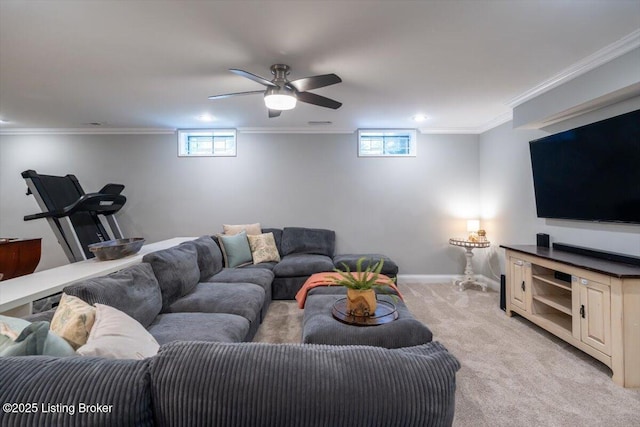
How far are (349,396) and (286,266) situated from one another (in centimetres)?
318

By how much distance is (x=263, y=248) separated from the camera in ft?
13.5

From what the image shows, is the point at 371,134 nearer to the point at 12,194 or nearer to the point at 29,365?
the point at 29,365

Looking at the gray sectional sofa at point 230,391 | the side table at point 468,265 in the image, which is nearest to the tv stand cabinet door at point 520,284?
the side table at point 468,265

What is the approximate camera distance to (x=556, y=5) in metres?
1.74

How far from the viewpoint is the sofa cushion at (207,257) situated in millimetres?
3062

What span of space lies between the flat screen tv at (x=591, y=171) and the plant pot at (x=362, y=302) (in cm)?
231

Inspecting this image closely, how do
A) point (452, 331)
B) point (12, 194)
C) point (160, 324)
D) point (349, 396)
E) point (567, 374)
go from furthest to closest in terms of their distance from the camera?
1. point (12, 194)
2. point (452, 331)
3. point (567, 374)
4. point (160, 324)
5. point (349, 396)

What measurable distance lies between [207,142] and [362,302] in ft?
13.0

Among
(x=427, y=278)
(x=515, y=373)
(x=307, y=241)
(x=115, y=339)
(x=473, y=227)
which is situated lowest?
(x=515, y=373)

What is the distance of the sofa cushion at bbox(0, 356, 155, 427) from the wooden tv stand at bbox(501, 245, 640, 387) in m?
2.93

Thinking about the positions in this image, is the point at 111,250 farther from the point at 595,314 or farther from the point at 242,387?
the point at 595,314

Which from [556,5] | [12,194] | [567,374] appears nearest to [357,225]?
[567,374]

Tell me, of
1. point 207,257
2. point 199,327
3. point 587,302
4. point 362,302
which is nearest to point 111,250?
point 207,257

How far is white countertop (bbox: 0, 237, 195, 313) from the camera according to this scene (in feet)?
5.01
